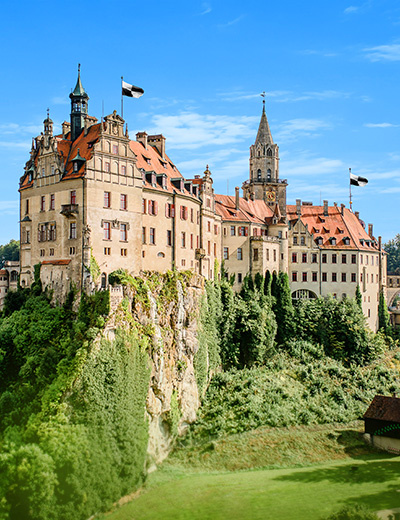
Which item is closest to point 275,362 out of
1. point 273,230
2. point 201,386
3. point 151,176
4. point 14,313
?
point 201,386

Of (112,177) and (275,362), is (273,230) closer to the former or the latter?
(275,362)

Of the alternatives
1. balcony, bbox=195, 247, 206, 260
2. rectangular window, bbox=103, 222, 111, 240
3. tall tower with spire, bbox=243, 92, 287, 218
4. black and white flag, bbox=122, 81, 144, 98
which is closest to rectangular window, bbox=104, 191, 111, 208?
rectangular window, bbox=103, 222, 111, 240

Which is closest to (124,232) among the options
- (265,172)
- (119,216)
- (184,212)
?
(119,216)

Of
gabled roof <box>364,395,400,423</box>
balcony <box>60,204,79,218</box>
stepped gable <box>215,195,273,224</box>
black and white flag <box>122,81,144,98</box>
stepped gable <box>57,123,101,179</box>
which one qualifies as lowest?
gabled roof <box>364,395,400,423</box>

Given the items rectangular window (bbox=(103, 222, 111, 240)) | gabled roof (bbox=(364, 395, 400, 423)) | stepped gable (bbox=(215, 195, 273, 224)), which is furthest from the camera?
stepped gable (bbox=(215, 195, 273, 224))

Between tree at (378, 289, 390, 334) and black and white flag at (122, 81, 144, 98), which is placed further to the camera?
tree at (378, 289, 390, 334)

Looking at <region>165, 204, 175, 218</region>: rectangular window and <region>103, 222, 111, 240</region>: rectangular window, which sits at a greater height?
<region>165, 204, 175, 218</region>: rectangular window

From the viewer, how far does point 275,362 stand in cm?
6331

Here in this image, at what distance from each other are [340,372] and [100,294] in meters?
29.4

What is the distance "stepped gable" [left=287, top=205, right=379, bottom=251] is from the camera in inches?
3145

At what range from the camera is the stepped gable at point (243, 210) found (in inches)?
2753

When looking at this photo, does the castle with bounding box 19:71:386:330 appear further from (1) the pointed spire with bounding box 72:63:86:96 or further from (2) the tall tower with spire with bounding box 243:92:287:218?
(2) the tall tower with spire with bounding box 243:92:287:218

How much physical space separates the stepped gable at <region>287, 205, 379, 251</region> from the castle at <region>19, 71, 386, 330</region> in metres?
7.28

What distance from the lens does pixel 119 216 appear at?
50.2 m
